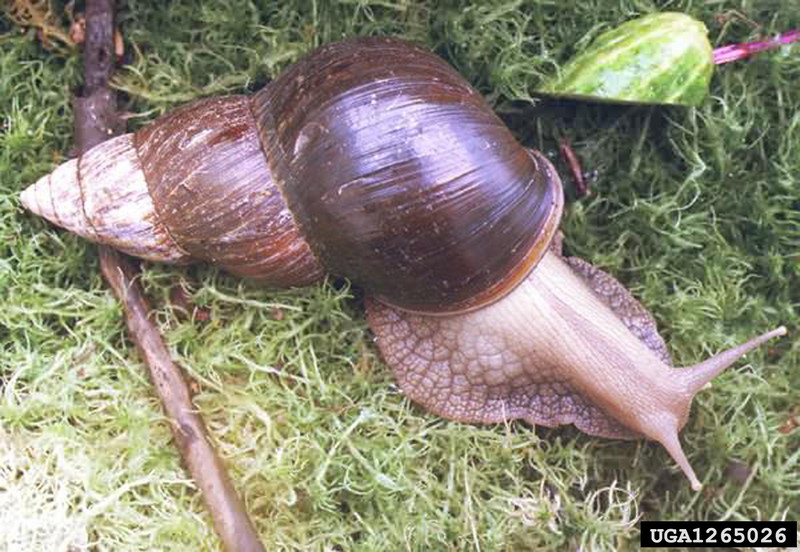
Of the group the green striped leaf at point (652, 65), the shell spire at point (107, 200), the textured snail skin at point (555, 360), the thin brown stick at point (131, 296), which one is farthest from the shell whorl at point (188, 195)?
the green striped leaf at point (652, 65)

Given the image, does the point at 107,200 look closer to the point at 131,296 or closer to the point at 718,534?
the point at 131,296

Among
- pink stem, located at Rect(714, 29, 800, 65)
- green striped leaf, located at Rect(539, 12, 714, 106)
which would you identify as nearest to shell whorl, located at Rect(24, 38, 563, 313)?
green striped leaf, located at Rect(539, 12, 714, 106)

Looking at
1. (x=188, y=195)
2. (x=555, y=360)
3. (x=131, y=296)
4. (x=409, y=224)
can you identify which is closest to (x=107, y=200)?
(x=188, y=195)

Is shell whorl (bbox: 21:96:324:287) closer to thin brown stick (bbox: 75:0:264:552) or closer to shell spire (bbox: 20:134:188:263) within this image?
shell spire (bbox: 20:134:188:263)

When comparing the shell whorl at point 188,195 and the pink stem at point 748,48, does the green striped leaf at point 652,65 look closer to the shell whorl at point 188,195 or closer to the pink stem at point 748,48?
the pink stem at point 748,48

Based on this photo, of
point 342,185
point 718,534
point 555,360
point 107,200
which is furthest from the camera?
point 718,534
